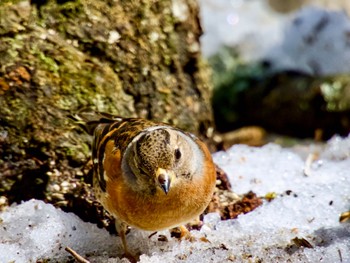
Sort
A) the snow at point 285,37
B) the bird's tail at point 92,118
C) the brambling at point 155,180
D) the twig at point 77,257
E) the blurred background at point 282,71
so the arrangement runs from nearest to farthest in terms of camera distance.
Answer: the brambling at point 155,180, the twig at point 77,257, the bird's tail at point 92,118, the blurred background at point 282,71, the snow at point 285,37

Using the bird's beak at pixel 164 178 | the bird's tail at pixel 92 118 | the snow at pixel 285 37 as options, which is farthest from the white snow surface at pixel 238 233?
the snow at pixel 285 37

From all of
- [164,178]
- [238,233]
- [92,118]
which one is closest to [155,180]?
[164,178]

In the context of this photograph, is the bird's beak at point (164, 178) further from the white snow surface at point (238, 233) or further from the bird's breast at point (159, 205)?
the white snow surface at point (238, 233)

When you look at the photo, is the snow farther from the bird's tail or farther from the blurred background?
the bird's tail

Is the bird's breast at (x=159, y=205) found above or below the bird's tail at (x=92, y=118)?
below

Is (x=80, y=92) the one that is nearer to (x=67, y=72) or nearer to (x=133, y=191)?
(x=67, y=72)

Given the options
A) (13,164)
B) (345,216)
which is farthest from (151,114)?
(345,216)

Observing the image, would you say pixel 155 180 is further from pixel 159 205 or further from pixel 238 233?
pixel 238 233
